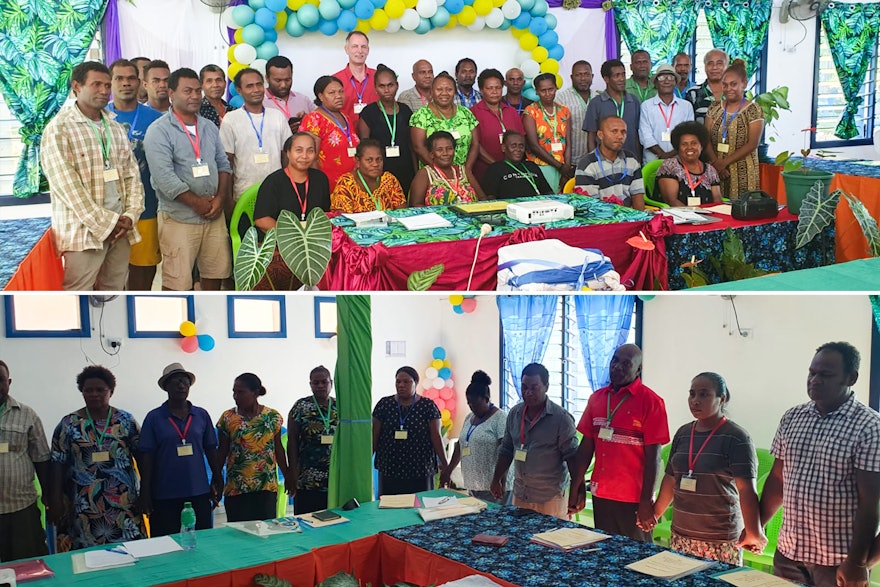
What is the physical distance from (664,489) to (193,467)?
6.85ft

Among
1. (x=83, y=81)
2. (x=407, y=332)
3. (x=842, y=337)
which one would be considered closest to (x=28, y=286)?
(x=83, y=81)

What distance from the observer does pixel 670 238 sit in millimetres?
4473

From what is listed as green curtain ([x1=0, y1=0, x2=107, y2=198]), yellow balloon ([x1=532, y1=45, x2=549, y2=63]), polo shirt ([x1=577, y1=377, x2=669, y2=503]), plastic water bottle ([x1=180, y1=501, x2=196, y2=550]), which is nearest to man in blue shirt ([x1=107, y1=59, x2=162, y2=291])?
plastic water bottle ([x1=180, y1=501, x2=196, y2=550])

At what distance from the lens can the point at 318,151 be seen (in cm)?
503

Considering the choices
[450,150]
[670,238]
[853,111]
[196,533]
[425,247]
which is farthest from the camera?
[853,111]

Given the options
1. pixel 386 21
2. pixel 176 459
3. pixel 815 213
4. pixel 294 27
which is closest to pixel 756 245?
pixel 815 213

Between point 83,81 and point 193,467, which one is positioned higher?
point 83,81

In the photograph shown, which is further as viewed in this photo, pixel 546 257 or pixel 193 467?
pixel 193 467

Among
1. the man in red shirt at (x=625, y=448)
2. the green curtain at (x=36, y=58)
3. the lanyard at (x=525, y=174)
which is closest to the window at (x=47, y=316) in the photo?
the man in red shirt at (x=625, y=448)

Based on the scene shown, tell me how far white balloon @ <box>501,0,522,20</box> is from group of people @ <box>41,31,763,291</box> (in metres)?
1.29

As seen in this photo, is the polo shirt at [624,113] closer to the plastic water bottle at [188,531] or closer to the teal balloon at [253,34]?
the teal balloon at [253,34]

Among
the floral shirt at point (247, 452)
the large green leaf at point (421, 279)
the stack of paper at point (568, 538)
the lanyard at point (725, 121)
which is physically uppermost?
the lanyard at point (725, 121)

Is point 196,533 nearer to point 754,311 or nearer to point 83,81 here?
point 83,81

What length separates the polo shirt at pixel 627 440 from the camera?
13.1ft
